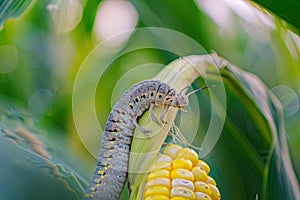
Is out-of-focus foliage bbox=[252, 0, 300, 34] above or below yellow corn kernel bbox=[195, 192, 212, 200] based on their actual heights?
above

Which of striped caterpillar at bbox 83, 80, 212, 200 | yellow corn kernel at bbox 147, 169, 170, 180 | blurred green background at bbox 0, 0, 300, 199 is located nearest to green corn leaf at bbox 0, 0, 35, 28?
blurred green background at bbox 0, 0, 300, 199

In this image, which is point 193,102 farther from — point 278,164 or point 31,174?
point 31,174

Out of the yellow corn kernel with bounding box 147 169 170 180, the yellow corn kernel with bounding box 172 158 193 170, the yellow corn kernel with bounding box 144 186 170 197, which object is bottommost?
the yellow corn kernel with bounding box 144 186 170 197

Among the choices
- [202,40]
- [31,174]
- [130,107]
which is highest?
[202,40]

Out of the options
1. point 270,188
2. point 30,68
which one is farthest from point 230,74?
point 30,68

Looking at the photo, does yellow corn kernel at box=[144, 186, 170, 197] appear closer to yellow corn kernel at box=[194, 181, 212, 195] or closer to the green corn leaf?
yellow corn kernel at box=[194, 181, 212, 195]

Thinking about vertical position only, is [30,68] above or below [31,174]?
above

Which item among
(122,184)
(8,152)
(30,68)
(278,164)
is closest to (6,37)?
(30,68)
